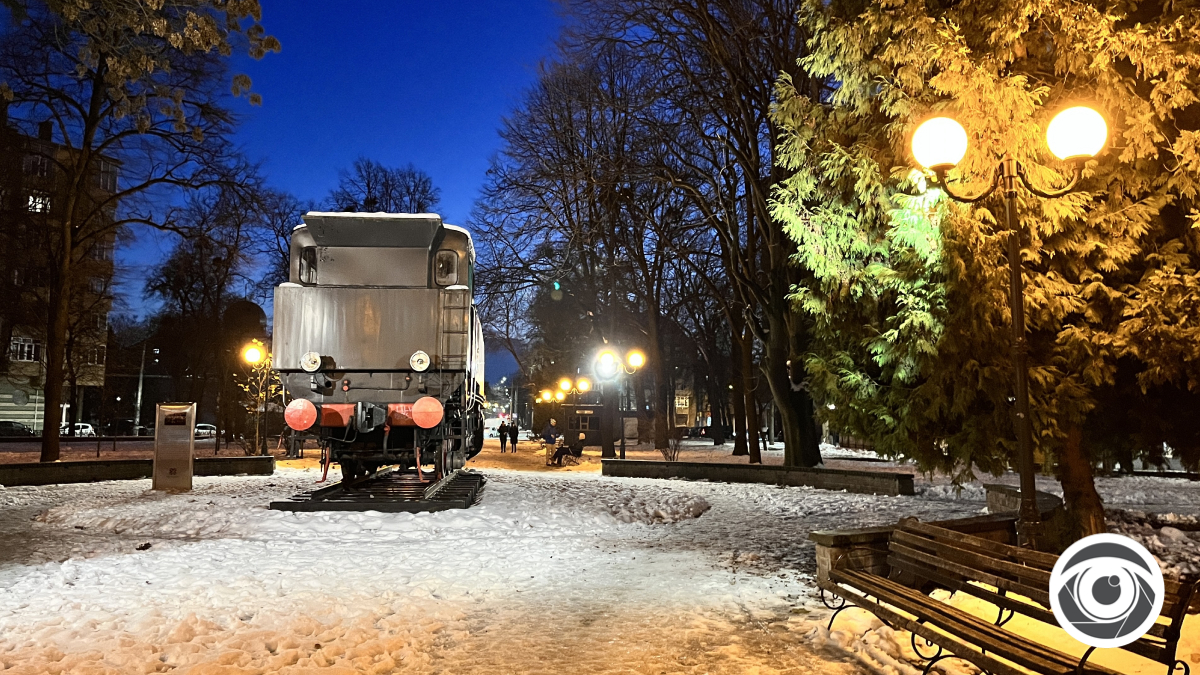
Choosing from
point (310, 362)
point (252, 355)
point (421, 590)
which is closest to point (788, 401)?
point (310, 362)

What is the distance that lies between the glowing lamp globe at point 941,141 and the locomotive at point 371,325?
679 centimetres

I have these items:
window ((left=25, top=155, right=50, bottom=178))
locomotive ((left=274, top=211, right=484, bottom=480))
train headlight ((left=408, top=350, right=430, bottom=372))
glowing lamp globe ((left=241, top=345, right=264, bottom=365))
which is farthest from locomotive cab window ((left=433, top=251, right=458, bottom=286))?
window ((left=25, top=155, right=50, bottom=178))

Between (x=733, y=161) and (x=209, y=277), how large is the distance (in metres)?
25.9

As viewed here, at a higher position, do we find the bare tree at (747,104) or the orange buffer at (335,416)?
the bare tree at (747,104)

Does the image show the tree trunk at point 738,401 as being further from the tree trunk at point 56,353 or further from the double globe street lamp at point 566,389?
the tree trunk at point 56,353

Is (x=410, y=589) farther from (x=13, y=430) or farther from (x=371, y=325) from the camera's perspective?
(x=13, y=430)

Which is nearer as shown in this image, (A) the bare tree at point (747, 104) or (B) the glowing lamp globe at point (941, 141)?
(B) the glowing lamp globe at point (941, 141)

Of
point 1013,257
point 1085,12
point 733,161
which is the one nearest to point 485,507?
point 1013,257

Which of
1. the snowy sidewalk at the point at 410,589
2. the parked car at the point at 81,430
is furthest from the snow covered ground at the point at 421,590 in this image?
the parked car at the point at 81,430

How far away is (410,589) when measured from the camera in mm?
6789

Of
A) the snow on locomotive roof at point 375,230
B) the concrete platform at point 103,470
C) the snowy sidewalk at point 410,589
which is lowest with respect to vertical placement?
the snowy sidewalk at point 410,589

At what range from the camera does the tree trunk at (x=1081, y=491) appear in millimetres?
7982

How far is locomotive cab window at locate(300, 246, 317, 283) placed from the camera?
11.4m

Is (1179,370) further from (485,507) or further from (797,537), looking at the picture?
(485,507)
